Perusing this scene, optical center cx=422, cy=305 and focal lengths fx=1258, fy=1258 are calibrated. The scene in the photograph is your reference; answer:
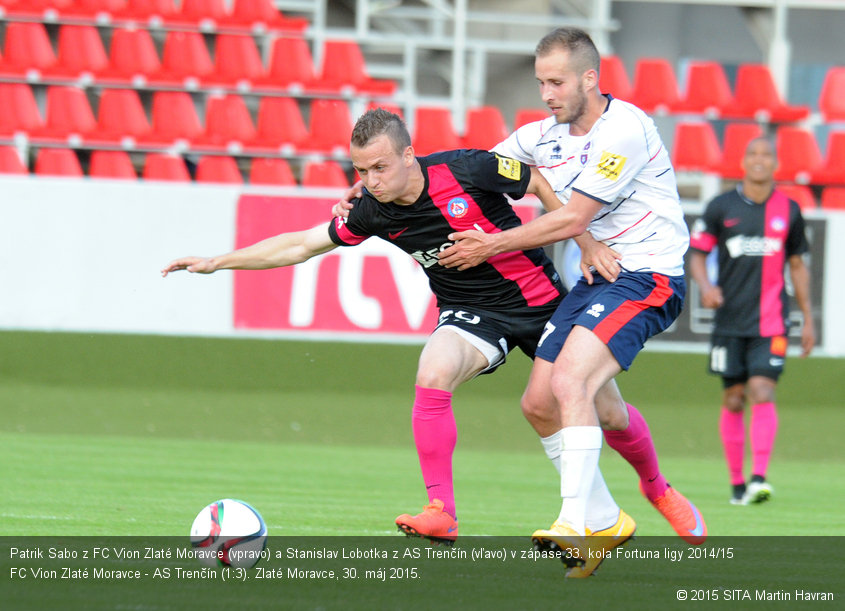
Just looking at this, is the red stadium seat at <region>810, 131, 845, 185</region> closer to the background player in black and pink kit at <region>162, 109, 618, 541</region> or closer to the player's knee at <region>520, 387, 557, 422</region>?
the background player in black and pink kit at <region>162, 109, 618, 541</region>

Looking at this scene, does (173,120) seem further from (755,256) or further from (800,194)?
(755,256)

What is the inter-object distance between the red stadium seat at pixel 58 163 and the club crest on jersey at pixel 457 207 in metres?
8.09

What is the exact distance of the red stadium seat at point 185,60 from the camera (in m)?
14.2

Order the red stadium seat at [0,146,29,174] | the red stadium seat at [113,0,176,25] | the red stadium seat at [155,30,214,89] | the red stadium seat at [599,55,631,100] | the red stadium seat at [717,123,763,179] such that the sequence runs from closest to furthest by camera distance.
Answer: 1. the red stadium seat at [0,146,29,174]
2. the red stadium seat at [717,123,763,179]
3. the red stadium seat at [155,30,214,89]
4. the red stadium seat at [599,55,631,100]
5. the red stadium seat at [113,0,176,25]

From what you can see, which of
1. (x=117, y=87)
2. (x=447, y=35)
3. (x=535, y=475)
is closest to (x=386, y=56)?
(x=447, y=35)

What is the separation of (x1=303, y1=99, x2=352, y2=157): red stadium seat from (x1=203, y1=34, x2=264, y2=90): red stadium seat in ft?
3.22

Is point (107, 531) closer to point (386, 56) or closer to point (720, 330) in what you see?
point (720, 330)

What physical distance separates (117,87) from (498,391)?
6.02 metres

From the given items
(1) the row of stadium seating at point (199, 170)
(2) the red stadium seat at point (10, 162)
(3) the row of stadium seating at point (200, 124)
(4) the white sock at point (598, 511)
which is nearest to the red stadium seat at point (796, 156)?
(1) the row of stadium seating at point (199, 170)

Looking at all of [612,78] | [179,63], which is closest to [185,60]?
[179,63]

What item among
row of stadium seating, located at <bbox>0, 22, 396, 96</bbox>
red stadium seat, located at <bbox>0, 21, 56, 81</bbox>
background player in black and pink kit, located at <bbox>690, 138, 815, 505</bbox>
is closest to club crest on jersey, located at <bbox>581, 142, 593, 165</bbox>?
background player in black and pink kit, located at <bbox>690, 138, 815, 505</bbox>

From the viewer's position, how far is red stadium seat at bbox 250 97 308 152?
13.6 metres

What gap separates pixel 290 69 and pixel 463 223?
9596 millimetres

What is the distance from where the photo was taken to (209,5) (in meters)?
15.1
